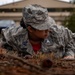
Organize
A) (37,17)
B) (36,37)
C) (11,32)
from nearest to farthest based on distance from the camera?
(37,17) < (36,37) < (11,32)

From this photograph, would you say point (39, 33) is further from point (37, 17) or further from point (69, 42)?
point (69, 42)

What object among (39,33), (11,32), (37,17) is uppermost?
(37,17)

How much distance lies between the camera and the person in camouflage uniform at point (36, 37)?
5.66 meters

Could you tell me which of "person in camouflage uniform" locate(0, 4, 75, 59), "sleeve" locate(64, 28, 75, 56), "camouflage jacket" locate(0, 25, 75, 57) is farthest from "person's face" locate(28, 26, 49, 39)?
"sleeve" locate(64, 28, 75, 56)

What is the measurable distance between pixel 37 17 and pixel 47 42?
41 cm

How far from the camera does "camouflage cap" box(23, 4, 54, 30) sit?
5578 mm

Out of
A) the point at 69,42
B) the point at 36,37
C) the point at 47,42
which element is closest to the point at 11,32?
the point at 36,37

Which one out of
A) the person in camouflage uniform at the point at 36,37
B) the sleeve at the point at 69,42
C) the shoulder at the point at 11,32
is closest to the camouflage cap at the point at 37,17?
the person in camouflage uniform at the point at 36,37

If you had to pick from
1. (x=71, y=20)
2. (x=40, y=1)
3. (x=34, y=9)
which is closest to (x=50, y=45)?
(x=34, y=9)

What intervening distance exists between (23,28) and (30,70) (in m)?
3.45

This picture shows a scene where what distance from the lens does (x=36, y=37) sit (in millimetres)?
5820

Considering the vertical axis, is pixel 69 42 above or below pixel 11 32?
below

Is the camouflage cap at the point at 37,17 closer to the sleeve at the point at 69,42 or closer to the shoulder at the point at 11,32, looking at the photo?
the shoulder at the point at 11,32

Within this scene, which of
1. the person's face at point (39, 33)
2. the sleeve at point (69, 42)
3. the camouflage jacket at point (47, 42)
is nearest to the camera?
the person's face at point (39, 33)
